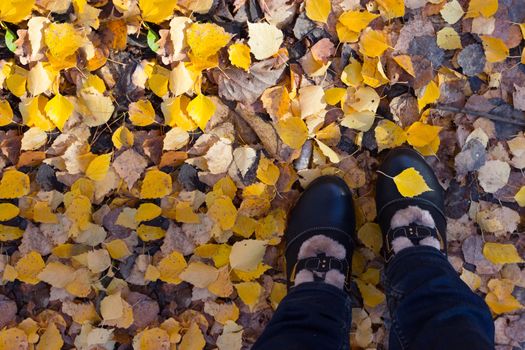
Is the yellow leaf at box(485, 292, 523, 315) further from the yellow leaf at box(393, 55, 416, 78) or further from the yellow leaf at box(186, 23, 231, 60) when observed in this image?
the yellow leaf at box(186, 23, 231, 60)

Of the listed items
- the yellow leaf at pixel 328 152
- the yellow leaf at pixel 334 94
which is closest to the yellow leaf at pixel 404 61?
the yellow leaf at pixel 334 94

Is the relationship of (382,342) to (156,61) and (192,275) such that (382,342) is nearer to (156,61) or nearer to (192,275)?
(192,275)

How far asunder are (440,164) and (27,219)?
103cm

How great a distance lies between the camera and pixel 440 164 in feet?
4.17

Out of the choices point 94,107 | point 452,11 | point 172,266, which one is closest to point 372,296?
point 172,266

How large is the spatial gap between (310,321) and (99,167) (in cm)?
61

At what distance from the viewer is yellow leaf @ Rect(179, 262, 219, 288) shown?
1.25 m

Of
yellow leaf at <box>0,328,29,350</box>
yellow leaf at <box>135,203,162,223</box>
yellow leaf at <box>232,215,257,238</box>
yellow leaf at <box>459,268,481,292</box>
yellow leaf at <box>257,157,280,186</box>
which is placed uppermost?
yellow leaf at <box>257,157,280,186</box>

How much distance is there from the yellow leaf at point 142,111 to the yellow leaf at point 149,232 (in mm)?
261

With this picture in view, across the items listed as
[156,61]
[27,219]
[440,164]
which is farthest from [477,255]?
[27,219]

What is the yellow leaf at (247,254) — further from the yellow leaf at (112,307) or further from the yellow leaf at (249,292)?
the yellow leaf at (112,307)

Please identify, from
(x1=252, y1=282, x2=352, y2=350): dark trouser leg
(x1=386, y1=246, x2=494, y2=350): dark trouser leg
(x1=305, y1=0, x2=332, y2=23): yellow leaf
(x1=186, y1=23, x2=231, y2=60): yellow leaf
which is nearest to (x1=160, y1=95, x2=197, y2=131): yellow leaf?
(x1=186, y1=23, x2=231, y2=60): yellow leaf

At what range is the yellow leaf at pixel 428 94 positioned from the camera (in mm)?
1222

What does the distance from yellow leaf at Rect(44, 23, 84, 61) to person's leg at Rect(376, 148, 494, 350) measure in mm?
777
